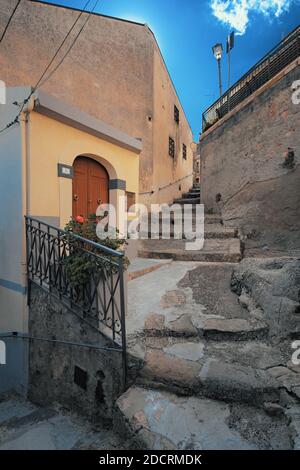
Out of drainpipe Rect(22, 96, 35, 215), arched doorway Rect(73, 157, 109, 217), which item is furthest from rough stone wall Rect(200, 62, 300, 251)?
drainpipe Rect(22, 96, 35, 215)

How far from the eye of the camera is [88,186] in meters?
5.57

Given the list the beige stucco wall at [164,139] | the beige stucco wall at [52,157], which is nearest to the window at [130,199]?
the beige stucco wall at [52,157]

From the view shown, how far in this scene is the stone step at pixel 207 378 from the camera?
79.6 inches

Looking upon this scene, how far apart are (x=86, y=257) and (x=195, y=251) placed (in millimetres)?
3232

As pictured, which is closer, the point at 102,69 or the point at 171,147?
the point at 102,69

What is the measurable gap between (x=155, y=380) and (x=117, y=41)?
1100 cm

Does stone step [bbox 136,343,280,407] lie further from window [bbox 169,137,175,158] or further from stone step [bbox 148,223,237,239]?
window [bbox 169,137,175,158]

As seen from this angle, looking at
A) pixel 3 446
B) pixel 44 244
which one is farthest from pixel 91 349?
pixel 44 244

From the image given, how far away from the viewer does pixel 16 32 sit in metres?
7.06

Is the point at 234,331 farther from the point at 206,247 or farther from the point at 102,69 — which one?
the point at 102,69

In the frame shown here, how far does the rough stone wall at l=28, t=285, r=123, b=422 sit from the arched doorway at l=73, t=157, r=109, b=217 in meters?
2.12

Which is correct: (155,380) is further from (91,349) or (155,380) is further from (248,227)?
(248,227)

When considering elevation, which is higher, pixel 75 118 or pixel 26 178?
pixel 75 118

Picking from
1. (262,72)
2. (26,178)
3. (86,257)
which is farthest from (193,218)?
(86,257)
